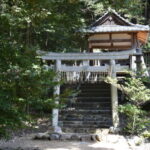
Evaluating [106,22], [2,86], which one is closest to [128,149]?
[2,86]

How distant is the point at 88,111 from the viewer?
1150cm

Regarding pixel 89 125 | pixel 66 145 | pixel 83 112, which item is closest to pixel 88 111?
pixel 83 112

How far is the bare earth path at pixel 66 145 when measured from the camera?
8086 mm

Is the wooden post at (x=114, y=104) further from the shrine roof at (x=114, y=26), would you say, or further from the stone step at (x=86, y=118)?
the shrine roof at (x=114, y=26)

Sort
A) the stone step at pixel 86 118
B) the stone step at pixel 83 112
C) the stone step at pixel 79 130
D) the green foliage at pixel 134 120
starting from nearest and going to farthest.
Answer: the green foliage at pixel 134 120, the stone step at pixel 79 130, the stone step at pixel 86 118, the stone step at pixel 83 112

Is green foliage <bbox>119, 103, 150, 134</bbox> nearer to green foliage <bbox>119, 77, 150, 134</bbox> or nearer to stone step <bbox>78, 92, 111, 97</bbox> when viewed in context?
green foliage <bbox>119, 77, 150, 134</bbox>

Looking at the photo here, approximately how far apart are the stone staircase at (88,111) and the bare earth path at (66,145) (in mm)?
1491

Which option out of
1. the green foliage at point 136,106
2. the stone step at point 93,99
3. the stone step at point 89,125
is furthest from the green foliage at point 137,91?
the stone step at point 93,99

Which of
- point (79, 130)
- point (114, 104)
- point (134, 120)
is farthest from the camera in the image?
point (114, 104)

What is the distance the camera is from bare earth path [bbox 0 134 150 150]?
8.09 metres

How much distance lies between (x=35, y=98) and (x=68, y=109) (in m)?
6.52

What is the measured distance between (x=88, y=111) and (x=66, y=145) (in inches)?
123

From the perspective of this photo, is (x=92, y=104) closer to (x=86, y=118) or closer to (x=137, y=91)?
(x=86, y=118)

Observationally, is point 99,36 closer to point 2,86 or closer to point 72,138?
point 72,138
